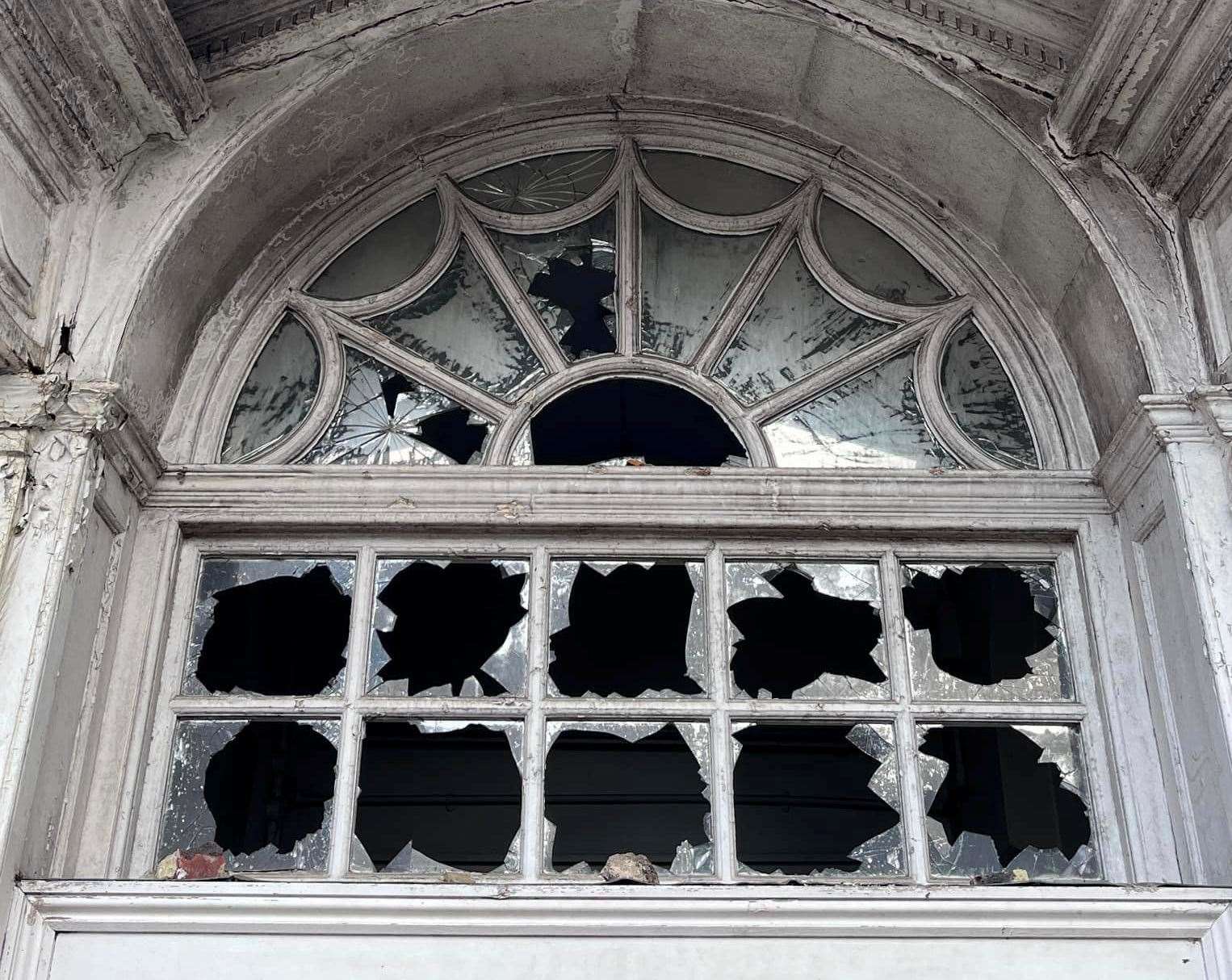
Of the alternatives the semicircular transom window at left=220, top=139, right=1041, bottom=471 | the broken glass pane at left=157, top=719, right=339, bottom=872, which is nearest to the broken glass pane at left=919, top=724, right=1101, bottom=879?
the semicircular transom window at left=220, top=139, right=1041, bottom=471

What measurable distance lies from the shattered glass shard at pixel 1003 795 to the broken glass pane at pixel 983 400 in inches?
31.1

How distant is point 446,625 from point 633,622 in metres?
0.57

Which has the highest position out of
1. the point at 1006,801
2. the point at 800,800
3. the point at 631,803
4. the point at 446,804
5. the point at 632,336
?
the point at 632,336

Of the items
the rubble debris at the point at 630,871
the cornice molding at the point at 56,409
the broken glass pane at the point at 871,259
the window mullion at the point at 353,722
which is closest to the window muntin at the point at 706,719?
the window mullion at the point at 353,722

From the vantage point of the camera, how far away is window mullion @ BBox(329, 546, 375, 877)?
2973 millimetres

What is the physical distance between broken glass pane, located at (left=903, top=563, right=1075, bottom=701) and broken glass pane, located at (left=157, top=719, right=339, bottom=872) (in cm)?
149

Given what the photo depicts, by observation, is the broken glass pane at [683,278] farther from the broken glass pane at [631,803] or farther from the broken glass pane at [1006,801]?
the broken glass pane at [631,803]

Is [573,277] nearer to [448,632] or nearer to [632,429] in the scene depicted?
[632,429]

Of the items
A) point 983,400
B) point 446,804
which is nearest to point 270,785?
point 446,804

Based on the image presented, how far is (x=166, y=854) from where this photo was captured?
3016 millimetres

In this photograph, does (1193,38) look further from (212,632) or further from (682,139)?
(212,632)

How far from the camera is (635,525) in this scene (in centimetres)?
333

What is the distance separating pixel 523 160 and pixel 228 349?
3.51 ft

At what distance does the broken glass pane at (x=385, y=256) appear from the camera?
381 cm
